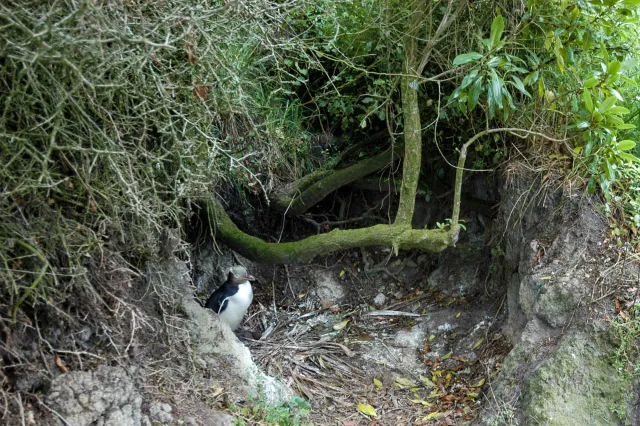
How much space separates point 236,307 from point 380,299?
156 cm

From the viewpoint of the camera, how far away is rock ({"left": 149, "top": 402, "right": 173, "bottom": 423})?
3873 millimetres

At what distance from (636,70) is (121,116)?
4322mm

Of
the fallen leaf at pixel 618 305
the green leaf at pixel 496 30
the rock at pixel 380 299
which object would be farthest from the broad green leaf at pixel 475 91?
the rock at pixel 380 299

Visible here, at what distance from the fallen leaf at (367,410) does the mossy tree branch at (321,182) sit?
6.17 ft

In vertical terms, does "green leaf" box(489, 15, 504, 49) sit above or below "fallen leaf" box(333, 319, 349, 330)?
above

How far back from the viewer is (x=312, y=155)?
6344 mm

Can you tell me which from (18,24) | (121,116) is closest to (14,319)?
(121,116)

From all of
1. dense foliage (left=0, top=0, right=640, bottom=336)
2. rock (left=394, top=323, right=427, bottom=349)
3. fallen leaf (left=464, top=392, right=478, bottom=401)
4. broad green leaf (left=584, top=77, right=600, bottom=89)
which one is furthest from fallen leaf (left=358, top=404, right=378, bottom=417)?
broad green leaf (left=584, top=77, right=600, bottom=89)

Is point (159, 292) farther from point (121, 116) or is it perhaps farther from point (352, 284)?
point (352, 284)

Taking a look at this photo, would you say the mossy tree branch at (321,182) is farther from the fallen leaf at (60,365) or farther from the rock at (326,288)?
the fallen leaf at (60,365)

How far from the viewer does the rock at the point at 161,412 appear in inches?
152

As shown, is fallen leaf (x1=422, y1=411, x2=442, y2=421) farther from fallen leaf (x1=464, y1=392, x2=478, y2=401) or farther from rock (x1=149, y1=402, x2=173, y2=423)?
rock (x1=149, y1=402, x2=173, y2=423)

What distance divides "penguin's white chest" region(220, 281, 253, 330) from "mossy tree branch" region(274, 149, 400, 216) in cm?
86

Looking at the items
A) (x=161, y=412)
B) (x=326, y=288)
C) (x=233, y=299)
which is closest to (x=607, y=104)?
(x=326, y=288)
